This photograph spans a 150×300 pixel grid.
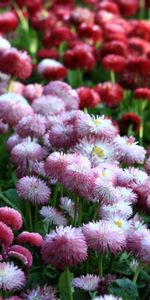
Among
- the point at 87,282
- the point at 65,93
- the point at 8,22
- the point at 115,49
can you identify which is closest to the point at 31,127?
the point at 65,93

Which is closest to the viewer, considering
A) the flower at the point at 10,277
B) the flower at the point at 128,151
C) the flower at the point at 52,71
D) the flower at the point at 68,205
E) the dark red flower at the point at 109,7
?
the flower at the point at 10,277

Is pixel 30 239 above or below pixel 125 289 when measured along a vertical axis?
above

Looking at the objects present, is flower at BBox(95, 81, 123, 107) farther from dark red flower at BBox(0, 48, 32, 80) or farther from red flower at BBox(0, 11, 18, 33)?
red flower at BBox(0, 11, 18, 33)

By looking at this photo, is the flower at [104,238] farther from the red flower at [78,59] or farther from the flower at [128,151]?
the red flower at [78,59]

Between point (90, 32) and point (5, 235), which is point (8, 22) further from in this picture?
point (5, 235)

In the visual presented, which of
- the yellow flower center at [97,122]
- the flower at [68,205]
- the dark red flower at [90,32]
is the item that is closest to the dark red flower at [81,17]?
the dark red flower at [90,32]

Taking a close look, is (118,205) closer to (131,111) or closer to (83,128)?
(83,128)

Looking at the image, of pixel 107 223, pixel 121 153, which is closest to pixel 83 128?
pixel 121 153
